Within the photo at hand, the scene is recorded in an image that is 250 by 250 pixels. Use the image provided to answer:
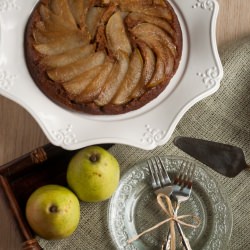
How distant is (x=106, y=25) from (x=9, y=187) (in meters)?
0.60

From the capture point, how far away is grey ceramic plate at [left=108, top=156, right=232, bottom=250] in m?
1.88

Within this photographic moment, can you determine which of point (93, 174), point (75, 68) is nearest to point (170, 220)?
point (93, 174)

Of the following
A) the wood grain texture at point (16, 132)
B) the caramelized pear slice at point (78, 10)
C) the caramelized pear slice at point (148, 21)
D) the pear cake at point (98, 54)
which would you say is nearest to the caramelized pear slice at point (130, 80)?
the pear cake at point (98, 54)

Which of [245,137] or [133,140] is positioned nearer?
[133,140]

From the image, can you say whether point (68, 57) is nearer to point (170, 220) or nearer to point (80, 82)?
point (80, 82)

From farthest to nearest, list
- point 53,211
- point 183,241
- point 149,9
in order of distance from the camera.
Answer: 1. point 149,9
2. point 183,241
3. point 53,211

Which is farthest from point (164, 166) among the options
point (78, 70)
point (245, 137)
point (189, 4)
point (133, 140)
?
point (189, 4)

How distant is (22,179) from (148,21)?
2.17 ft

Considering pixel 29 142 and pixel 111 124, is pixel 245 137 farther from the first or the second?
pixel 29 142

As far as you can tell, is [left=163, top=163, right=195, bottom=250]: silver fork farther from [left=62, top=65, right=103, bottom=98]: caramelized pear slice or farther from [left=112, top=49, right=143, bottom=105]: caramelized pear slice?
[left=62, top=65, right=103, bottom=98]: caramelized pear slice

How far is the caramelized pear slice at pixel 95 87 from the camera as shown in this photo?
1.84 meters

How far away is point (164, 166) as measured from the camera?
1923mm

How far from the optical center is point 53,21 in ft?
6.21

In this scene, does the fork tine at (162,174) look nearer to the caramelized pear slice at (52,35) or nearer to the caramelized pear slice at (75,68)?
the caramelized pear slice at (75,68)
